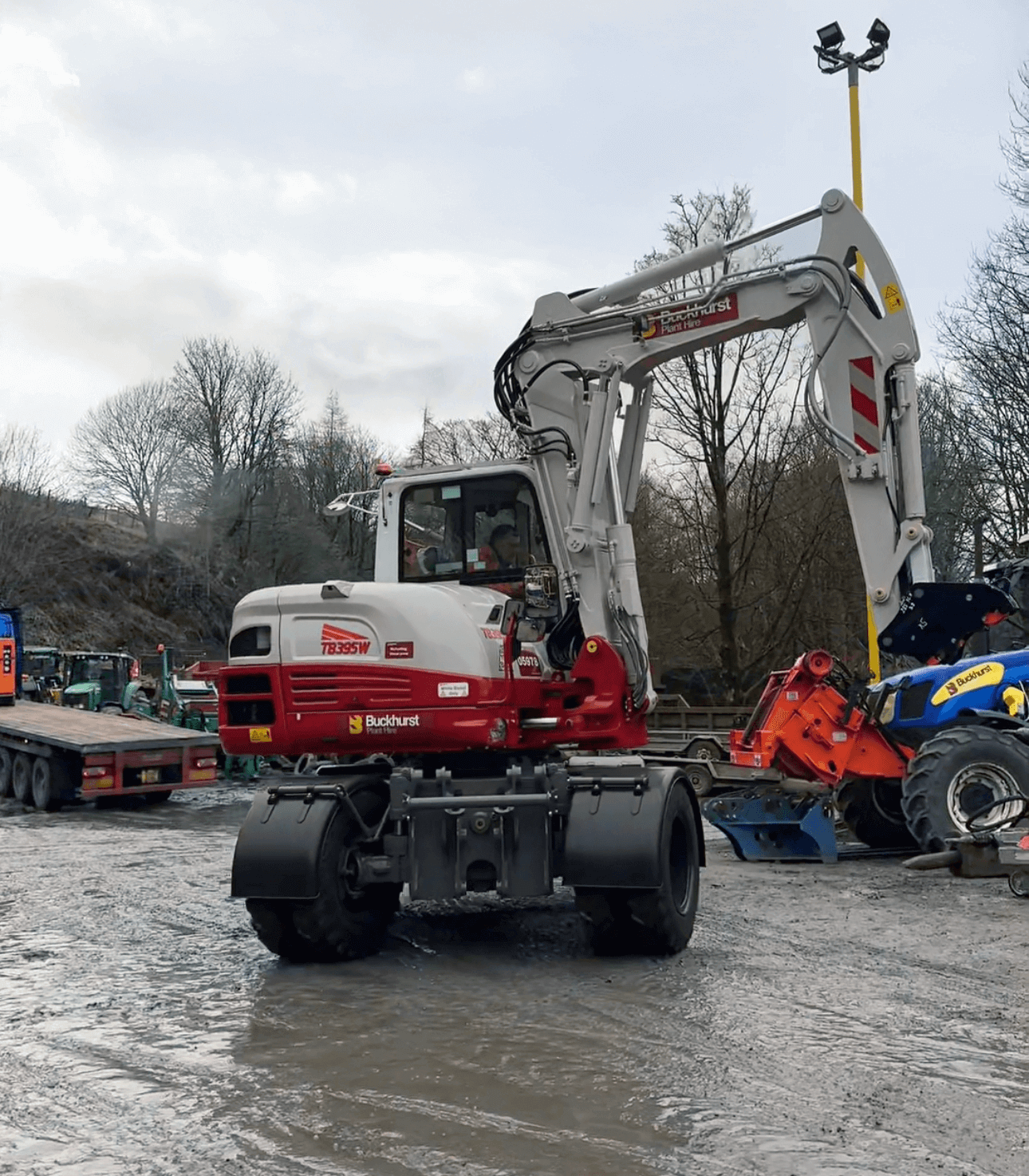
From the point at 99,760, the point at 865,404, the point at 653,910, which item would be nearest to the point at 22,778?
the point at 99,760

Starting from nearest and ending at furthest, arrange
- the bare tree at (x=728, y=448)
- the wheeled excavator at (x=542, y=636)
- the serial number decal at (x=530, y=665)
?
the wheeled excavator at (x=542, y=636)
the serial number decal at (x=530, y=665)
the bare tree at (x=728, y=448)

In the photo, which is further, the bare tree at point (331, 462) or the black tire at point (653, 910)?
the bare tree at point (331, 462)

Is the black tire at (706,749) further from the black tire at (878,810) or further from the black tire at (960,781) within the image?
the black tire at (960,781)

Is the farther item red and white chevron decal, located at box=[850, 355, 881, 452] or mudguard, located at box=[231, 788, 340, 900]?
red and white chevron decal, located at box=[850, 355, 881, 452]

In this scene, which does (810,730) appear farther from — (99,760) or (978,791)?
(99,760)

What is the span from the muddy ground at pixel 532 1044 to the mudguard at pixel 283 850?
508mm

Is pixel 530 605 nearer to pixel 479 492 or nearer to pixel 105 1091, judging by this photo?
pixel 479 492

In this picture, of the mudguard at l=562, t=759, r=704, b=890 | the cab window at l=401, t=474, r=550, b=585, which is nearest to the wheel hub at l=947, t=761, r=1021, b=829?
the mudguard at l=562, t=759, r=704, b=890

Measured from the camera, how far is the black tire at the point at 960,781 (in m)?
10.4

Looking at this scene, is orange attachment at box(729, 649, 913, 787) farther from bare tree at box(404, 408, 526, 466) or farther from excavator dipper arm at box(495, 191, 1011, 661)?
bare tree at box(404, 408, 526, 466)

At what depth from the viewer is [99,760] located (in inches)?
752

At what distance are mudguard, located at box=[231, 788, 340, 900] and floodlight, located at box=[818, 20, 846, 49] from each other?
17.5 m

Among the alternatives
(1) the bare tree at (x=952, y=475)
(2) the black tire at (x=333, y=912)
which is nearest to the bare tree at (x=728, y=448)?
(1) the bare tree at (x=952, y=475)

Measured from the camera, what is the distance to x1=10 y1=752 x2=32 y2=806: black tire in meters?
20.8
